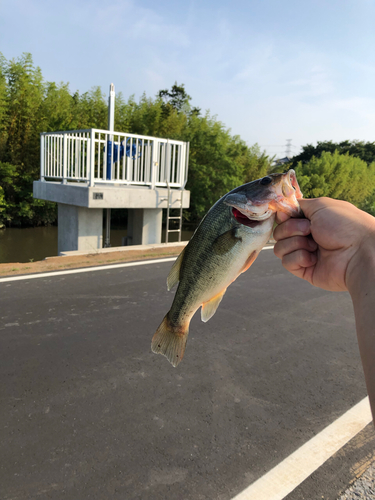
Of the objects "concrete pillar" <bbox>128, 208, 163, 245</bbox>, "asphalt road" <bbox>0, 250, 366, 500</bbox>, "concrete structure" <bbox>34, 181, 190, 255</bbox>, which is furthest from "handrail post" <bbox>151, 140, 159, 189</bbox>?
"asphalt road" <bbox>0, 250, 366, 500</bbox>

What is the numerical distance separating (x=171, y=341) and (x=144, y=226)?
965 centimetres

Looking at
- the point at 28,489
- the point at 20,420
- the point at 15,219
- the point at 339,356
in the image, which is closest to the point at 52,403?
the point at 20,420

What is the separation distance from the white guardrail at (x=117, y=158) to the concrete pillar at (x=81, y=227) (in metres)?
0.81

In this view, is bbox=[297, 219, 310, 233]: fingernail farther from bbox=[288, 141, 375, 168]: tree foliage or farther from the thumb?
bbox=[288, 141, 375, 168]: tree foliage

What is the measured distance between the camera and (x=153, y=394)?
11.1ft

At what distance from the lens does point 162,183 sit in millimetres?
11195

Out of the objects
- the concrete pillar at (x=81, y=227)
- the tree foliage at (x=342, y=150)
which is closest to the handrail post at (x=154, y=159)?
the concrete pillar at (x=81, y=227)

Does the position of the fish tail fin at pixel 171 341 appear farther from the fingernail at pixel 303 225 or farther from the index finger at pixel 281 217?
the fingernail at pixel 303 225

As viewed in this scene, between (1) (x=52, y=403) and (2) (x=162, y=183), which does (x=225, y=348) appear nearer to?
(1) (x=52, y=403)

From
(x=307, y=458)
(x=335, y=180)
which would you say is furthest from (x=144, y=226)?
(x=335, y=180)

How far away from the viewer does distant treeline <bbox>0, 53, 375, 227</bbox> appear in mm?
18250

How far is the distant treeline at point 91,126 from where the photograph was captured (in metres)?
18.2

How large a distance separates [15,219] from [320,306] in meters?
17.8

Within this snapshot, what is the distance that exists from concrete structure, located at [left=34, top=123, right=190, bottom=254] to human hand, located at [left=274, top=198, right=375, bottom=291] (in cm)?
774
